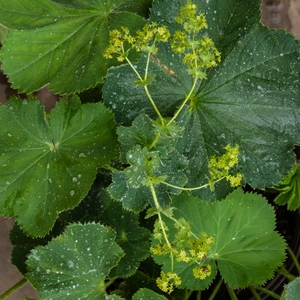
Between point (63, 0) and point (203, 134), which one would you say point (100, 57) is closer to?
point (63, 0)

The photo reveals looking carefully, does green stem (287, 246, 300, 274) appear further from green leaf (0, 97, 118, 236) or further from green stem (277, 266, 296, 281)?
green leaf (0, 97, 118, 236)

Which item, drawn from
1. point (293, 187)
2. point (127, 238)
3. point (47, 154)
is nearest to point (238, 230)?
point (293, 187)

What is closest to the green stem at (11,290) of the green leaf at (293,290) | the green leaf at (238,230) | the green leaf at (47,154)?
the green leaf at (47,154)

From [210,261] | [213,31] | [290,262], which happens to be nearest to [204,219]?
[210,261]

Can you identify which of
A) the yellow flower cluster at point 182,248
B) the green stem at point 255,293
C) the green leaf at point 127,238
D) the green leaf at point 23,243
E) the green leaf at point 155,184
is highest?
the green leaf at point 155,184

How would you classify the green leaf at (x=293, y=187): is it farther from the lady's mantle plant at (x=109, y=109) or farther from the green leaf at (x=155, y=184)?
the green leaf at (x=155, y=184)

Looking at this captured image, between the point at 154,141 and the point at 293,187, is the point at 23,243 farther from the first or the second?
the point at 293,187
